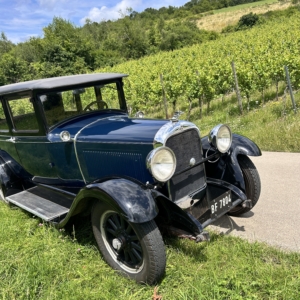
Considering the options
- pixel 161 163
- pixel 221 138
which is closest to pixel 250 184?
pixel 221 138

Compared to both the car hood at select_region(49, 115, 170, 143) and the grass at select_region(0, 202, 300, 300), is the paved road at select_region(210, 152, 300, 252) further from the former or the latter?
the car hood at select_region(49, 115, 170, 143)

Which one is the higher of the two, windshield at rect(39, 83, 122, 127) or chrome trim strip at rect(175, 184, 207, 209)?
windshield at rect(39, 83, 122, 127)

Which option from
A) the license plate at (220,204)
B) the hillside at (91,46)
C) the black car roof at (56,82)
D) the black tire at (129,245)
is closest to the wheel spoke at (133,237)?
the black tire at (129,245)

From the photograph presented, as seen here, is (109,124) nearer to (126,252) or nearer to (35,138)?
(35,138)

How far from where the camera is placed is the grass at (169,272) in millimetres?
2205

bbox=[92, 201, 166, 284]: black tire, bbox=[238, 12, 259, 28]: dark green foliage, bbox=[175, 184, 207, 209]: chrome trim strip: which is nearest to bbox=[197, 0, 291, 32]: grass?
bbox=[238, 12, 259, 28]: dark green foliage

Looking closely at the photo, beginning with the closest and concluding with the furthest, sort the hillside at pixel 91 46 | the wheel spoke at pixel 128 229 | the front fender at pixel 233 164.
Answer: the wheel spoke at pixel 128 229 < the front fender at pixel 233 164 < the hillside at pixel 91 46

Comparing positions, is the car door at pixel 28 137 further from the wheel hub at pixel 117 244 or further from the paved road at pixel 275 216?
the paved road at pixel 275 216

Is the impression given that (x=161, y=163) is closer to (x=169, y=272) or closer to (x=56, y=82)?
(x=169, y=272)

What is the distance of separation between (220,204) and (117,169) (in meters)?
1.05

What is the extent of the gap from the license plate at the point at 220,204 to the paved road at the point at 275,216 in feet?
1.48

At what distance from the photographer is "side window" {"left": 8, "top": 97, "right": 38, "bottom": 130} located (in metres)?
3.57

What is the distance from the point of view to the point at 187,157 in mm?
2869

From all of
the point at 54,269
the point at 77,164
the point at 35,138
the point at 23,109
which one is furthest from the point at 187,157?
the point at 23,109
